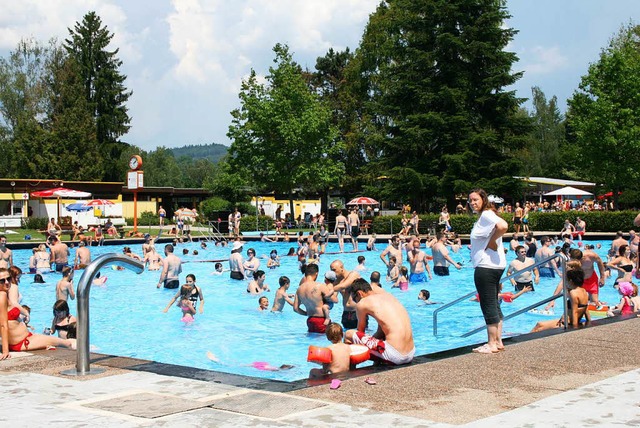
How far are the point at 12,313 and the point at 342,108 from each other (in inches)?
2049

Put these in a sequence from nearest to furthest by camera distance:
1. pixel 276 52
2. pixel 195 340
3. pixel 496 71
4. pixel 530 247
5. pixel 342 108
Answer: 1. pixel 195 340
2. pixel 530 247
3. pixel 496 71
4. pixel 276 52
5. pixel 342 108

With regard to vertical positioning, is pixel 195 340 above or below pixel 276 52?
below

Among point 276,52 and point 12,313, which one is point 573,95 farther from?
point 12,313

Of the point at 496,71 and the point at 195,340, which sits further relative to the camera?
the point at 496,71

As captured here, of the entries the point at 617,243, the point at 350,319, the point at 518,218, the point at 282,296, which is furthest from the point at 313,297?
the point at 518,218

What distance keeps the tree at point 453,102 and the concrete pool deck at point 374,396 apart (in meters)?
36.0

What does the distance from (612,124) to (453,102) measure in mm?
9087

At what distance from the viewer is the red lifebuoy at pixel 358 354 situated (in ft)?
24.7

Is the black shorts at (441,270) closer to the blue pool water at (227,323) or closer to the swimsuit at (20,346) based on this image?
the blue pool water at (227,323)

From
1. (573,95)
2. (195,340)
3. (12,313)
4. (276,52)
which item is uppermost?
(276,52)

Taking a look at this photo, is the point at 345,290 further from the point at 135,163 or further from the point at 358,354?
the point at 135,163

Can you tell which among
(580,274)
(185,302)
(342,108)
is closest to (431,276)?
(185,302)

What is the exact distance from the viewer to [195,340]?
46.5 feet

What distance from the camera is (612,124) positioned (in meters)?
41.5
